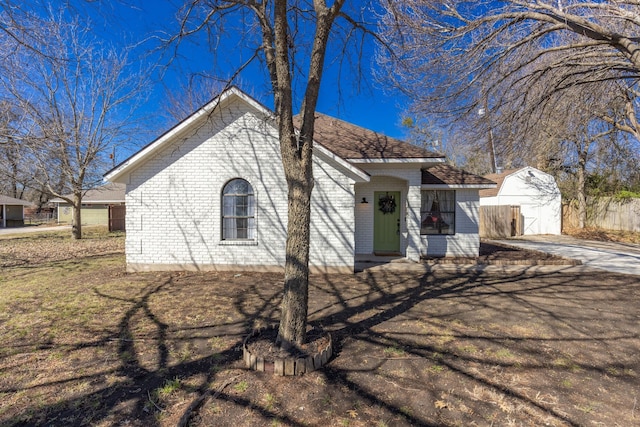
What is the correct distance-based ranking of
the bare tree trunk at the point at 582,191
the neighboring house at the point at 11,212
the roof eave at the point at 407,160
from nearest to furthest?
the roof eave at the point at 407,160, the bare tree trunk at the point at 582,191, the neighboring house at the point at 11,212

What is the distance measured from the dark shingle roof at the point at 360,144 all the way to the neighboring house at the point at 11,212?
37705 mm

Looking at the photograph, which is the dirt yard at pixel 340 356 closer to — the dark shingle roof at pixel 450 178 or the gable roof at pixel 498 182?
the dark shingle roof at pixel 450 178

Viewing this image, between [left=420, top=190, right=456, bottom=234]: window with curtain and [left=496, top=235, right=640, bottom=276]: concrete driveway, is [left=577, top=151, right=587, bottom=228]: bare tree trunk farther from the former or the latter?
[left=420, top=190, right=456, bottom=234]: window with curtain

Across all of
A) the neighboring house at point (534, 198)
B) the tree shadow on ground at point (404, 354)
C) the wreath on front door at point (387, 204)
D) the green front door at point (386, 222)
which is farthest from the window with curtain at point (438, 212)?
the neighboring house at point (534, 198)

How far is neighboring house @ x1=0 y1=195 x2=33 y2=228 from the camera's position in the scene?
3106 centimetres

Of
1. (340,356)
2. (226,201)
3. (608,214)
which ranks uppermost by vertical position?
(226,201)

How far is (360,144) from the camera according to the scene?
10.3 m

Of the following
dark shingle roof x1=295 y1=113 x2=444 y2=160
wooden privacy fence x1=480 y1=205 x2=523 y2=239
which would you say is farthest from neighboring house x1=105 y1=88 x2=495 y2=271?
wooden privacy fence x1=480 y1=205 x2=523 y2=239

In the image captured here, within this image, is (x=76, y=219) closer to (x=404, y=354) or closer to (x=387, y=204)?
(x=387, y=204)

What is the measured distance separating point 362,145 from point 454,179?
145 inches

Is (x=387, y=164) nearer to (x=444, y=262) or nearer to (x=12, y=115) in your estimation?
(x=444, y=262)

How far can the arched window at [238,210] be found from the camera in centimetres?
866

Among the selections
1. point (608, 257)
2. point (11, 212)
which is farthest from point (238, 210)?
point (11, 212)

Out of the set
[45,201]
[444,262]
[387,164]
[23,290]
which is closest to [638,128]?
[444,262]
